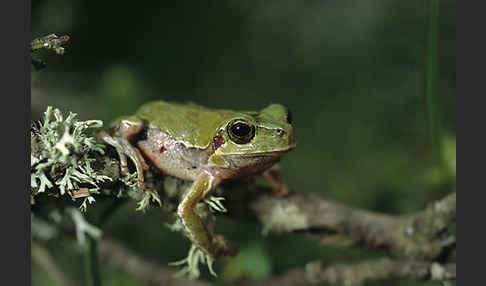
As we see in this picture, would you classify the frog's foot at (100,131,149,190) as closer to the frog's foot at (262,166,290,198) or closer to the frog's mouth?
the frog's mouth

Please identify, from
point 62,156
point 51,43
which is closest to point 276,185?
point 62,156

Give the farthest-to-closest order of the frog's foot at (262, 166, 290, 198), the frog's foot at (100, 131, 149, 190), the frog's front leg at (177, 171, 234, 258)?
1. the frog's foot at (262, 166, 290, 198)
2. the frog's front leg at (177, 171, 234, 258)
3. the frog's foot at (100, 131, 149, 190)

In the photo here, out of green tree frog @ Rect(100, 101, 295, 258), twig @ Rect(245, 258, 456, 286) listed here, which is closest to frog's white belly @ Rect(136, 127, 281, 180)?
green tree frog @ Rect(100, 101, 295, 258)

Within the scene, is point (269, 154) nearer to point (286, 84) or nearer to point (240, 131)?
point (240, 131)

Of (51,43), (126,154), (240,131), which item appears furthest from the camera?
(240,131)

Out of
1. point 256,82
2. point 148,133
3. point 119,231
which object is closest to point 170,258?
point 119,231

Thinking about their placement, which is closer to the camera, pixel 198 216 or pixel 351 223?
pixel 198 216
